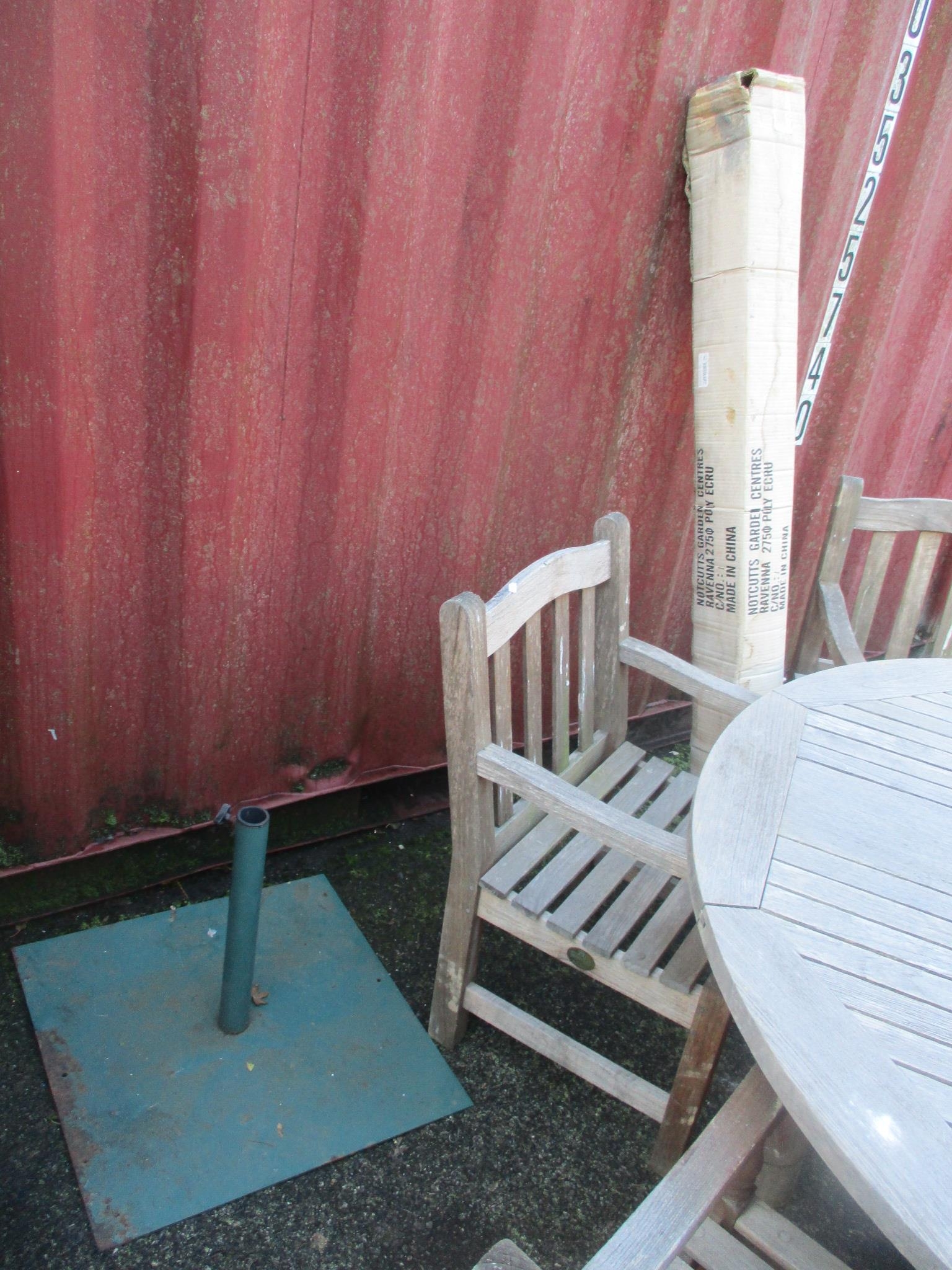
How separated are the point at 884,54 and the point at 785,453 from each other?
136 centimetres

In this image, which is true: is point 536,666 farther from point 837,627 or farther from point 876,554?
point 876,554

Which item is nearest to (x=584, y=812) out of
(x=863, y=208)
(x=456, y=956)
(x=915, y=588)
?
(x=456, y=956)

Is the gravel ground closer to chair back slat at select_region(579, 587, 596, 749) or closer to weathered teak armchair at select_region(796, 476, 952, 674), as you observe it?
chair back slat at select_region(579, 587, 596, 749)

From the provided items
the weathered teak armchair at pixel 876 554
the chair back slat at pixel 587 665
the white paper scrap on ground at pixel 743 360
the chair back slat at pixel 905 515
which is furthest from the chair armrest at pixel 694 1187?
the chair back slat at pixel 905 515

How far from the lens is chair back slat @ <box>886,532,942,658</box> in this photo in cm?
261

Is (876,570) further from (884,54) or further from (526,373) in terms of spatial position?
(884,54)

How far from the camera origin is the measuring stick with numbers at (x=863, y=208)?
2.77m

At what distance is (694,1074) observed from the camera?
1601 mm

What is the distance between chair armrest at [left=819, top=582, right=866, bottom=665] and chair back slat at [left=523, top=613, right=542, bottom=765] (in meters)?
0.95

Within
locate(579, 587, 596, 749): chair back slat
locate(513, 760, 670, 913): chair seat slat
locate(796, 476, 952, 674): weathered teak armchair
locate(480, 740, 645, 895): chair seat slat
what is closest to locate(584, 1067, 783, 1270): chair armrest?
locate(513, 760, 670, 913): chair seat slat

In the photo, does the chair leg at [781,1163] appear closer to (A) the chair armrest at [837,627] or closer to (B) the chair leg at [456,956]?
(B) the chair leg at [456,956]

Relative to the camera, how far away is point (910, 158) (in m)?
3.02

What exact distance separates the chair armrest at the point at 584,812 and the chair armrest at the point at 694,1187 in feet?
1.16

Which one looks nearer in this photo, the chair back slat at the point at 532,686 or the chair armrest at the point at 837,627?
the chair back slat at the point at 532,686
